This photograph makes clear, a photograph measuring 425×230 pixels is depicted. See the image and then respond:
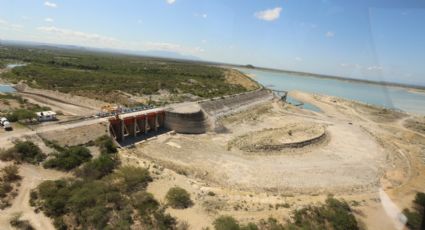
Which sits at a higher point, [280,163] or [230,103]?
[230,103]

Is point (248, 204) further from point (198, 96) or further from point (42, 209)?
point (198, 96)

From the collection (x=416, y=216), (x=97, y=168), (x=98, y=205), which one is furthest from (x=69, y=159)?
(x=416, y=216)

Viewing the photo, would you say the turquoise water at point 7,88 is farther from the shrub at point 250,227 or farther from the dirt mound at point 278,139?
the shrub at point 250,227

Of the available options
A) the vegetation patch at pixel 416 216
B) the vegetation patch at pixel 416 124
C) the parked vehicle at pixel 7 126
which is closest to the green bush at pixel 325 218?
the vegetation patch at pixel 416 216

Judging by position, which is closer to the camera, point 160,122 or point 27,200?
point 27,200

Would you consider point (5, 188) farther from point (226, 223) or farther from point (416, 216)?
point (416, 216)

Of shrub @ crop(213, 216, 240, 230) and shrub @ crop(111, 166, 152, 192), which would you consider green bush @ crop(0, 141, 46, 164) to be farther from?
shrub @ crop(213, 216, 240, 230)
